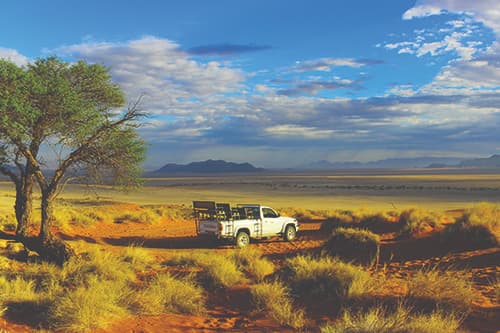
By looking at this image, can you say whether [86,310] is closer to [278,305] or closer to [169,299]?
[169,299]

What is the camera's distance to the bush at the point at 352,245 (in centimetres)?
1622

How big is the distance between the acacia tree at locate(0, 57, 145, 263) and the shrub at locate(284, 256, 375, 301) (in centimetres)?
740

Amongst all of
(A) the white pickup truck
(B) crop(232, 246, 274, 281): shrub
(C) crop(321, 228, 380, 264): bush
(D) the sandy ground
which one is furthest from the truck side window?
(B) crop(232, 246, 274, 281): shrub

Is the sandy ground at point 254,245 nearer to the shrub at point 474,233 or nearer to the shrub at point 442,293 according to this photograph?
the shrub at point 442,293

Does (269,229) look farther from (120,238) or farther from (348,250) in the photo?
(120,238)

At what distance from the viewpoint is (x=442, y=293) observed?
878 cm

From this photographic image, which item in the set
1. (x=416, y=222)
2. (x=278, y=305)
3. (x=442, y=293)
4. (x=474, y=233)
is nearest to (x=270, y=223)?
(x=416, y=222)

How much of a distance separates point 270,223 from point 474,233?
29.2 ft

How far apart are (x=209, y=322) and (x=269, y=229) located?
1250cm

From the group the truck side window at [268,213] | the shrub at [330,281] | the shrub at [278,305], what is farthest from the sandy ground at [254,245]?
the truck side window at [268,213]

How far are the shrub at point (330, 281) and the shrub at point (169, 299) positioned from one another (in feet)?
8.29

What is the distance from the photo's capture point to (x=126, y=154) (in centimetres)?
1537

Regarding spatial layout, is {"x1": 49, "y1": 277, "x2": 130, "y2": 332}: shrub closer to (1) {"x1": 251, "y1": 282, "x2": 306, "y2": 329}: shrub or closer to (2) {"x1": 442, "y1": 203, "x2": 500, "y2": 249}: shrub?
(1) {"x1": 251, "y1": 282, "x2": 306, "y2": 329}: shrub

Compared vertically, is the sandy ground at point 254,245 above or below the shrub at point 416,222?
below
